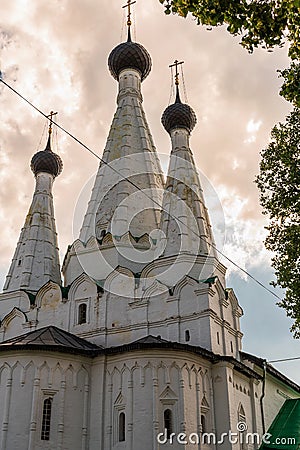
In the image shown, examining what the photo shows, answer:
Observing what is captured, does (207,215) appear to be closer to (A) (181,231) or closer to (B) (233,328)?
(A) (181,231)

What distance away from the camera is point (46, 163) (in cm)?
2291

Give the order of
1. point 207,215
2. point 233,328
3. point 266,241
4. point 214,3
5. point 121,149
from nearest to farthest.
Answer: point 214,3 < point 266,241 < point 233,328 < point 207,215 < point 121,149

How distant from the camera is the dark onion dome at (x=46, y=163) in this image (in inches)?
902

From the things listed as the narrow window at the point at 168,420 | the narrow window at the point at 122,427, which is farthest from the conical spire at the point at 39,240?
the narrow window at the point at 168,420

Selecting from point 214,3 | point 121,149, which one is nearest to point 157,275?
point 121,149

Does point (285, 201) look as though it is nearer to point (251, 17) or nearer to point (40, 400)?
point (251, 17)

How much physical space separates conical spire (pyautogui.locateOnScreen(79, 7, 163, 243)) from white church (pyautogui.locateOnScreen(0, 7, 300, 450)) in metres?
0.06

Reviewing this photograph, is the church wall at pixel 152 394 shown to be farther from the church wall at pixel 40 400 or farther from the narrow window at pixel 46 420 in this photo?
the narrow window at pixel 46 420

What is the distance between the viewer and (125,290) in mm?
17750

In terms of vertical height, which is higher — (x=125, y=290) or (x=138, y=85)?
(x=138, y=85)

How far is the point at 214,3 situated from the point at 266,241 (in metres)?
5.57

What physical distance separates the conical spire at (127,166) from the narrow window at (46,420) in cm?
654

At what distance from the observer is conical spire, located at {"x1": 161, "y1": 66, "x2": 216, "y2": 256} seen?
18.2 meters

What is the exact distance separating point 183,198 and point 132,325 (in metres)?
4.97
